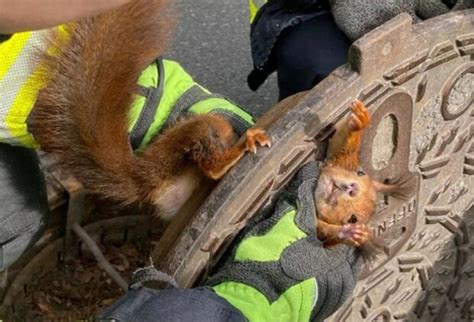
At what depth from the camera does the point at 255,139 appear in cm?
137

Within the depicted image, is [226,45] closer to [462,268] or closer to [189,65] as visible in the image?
[189,65]

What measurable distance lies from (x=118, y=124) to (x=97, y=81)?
0.08 meters

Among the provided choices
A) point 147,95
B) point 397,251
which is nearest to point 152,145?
point 147,95

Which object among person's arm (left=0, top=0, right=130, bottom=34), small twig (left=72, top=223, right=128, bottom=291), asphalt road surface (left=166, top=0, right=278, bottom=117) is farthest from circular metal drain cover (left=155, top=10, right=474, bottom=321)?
asphalt road surface (left=166, top=0, right=278, bottom=117)

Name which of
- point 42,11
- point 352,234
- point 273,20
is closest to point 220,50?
point 273,20

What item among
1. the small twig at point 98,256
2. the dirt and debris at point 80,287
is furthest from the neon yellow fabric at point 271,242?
the dirt and debris at point 80,287

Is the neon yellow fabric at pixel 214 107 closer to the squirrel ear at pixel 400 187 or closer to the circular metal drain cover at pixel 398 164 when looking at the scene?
the circular metal drain cover at pixel 398 164

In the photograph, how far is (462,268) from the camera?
1.74 m

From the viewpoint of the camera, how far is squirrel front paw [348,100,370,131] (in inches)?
53.3

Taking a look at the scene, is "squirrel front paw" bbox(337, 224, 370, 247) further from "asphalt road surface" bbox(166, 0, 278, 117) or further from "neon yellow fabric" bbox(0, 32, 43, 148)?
"asphalt road surface" bbox(166, 0, 278, 117)

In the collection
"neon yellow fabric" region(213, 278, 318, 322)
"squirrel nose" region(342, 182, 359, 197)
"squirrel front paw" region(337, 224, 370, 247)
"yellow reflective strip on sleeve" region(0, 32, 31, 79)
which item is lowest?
"neon yellow fabric" region(213, 278, 318, 322)

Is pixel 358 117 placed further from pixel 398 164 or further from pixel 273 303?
pixel 273 303

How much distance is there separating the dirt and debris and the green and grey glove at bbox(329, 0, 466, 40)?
695 mm

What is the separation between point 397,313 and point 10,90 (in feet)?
2.55
